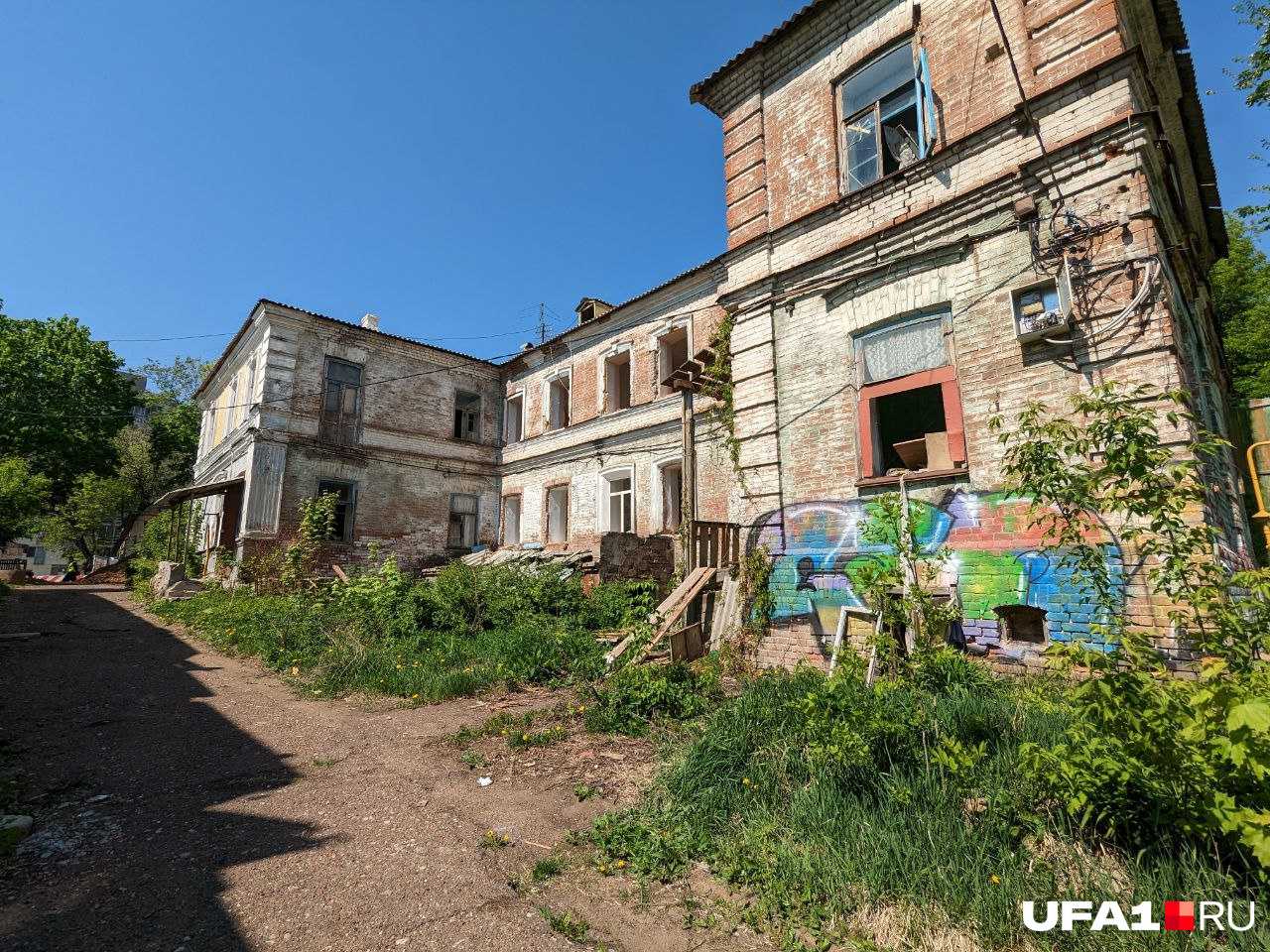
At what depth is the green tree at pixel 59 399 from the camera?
2492 centimetres

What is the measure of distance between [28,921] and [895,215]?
907 cm

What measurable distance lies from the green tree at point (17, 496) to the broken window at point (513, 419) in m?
16.0

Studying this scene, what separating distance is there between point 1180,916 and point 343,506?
17336 mm

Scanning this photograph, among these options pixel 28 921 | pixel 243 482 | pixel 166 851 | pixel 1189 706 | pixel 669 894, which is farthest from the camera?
pixel 243 482

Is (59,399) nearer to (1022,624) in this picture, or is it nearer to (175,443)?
(175,443)

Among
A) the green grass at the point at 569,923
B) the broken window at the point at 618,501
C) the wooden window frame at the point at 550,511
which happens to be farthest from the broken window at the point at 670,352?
the green grass at the point at 569,923

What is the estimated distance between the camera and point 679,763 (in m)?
3.92

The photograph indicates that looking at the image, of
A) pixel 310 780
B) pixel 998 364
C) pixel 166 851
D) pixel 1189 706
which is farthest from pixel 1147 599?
pixel 166 851

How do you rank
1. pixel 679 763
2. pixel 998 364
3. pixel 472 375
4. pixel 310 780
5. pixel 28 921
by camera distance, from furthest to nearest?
pixel 472 375 → pixel 998 364 → pixel 310 780 → pixel 679 763 → pixel 28 921

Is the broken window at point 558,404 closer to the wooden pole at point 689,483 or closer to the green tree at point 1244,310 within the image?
the wooden pole at point 689,483

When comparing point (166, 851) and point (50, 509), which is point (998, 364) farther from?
point (50, 509)

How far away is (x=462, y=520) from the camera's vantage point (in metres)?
18.6

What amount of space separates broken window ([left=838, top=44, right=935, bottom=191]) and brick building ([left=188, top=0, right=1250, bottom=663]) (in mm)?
27

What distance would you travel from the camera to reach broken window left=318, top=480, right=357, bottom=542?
16125 millimetres
